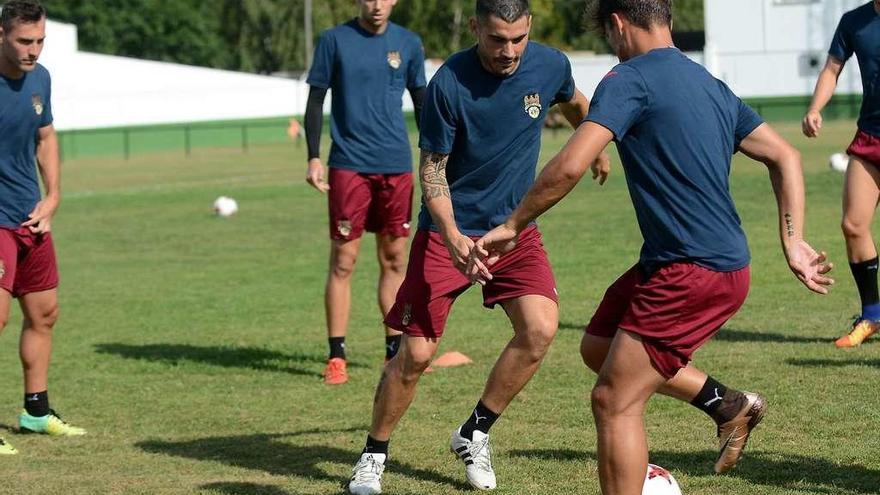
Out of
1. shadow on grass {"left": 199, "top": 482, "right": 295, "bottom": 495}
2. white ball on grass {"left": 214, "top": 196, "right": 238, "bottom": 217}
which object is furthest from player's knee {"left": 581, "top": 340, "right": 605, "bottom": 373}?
white ball on grass {"left": 214, "top": 196, "right": 238, "bottom": 217}

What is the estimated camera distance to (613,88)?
4754mm

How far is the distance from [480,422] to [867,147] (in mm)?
A: 4250

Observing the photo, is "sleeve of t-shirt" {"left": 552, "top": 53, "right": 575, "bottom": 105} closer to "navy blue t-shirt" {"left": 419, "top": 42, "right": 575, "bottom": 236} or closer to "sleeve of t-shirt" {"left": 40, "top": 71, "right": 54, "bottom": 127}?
"navy blue t-shirt" {"left": 419, "top": 42, "right": 575, "bottom": 236}

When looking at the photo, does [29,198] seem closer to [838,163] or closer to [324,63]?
[324,63]

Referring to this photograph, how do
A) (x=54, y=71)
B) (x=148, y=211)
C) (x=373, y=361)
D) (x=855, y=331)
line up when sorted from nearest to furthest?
(x=855, y=331)
(x=373, y=361)
(x=148, y=211)
(x=54, y=71)

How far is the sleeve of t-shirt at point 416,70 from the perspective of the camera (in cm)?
937

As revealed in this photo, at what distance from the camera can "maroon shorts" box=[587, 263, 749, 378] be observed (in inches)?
194

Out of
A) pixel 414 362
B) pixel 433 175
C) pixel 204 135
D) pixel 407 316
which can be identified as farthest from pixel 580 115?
pixel 204 135

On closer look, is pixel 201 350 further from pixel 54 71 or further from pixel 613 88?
pixel 54 71

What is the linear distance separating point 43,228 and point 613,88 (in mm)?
4105

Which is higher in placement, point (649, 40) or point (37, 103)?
point (649, 40)

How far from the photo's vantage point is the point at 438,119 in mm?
6203

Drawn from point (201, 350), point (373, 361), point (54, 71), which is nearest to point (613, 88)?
point (373, 361)

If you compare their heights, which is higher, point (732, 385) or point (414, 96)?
point (414, 96)
